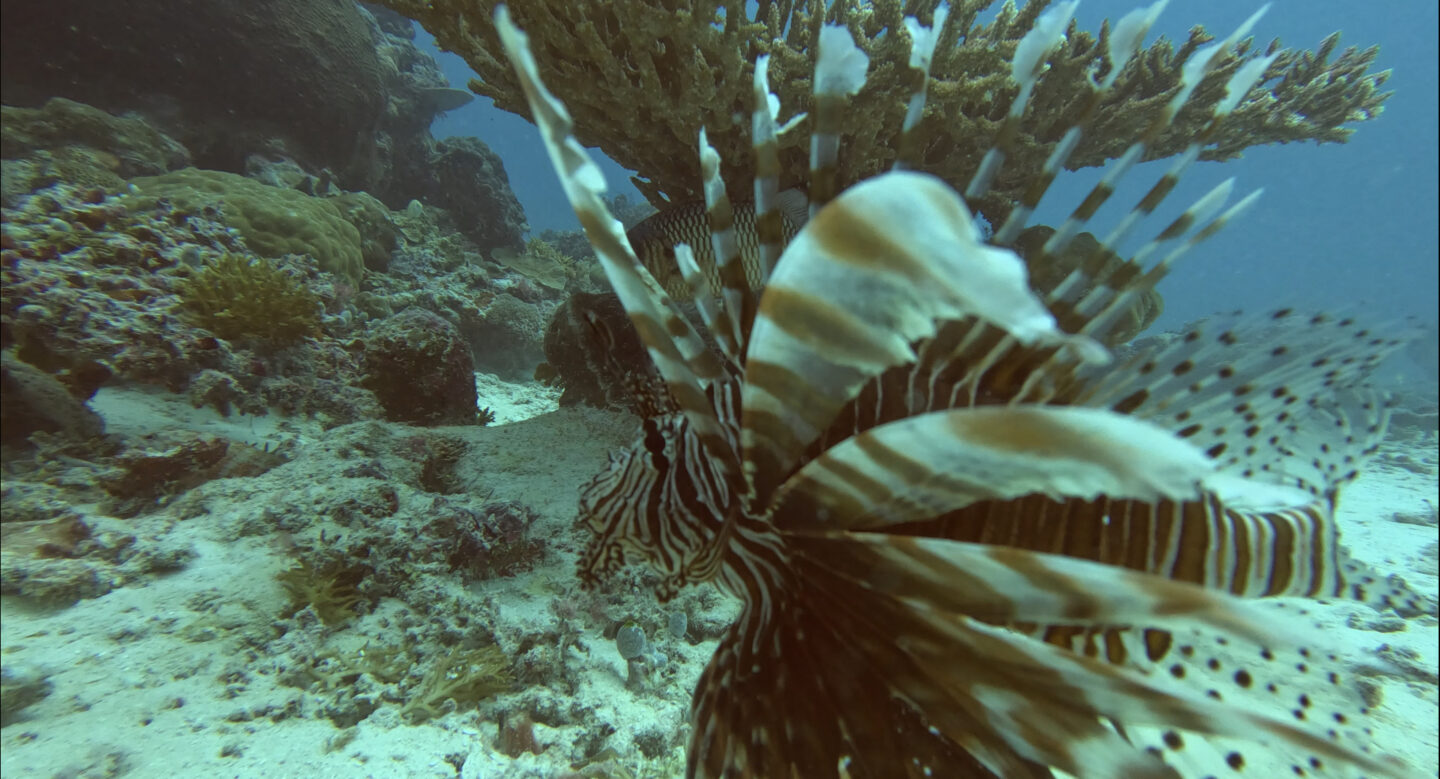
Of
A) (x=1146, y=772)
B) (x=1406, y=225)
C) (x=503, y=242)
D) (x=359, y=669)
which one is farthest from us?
(x=1406, y=225)

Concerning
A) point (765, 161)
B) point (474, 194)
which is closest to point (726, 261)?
point (765, 161)

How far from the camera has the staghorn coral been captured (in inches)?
163

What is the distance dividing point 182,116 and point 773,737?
12390 millimetres

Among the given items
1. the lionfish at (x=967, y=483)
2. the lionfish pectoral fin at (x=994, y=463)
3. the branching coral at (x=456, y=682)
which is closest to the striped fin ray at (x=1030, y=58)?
the lionfish at (x=967, y=483)

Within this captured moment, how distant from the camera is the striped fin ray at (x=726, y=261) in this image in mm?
1456

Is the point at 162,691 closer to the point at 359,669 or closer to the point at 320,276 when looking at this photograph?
the point at 359,669

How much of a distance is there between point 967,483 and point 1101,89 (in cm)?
131

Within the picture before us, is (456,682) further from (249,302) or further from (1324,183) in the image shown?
(1324,183)

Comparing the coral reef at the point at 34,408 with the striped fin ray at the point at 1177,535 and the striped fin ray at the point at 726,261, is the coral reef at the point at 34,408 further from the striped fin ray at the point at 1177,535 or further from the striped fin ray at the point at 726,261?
the striped fin ray at the point at 1177,535

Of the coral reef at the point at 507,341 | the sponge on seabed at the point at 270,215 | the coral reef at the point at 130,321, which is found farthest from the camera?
the coral reef at the point at 507,341

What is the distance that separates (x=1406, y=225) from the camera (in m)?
91.4

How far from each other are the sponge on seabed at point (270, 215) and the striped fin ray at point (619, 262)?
6.36m

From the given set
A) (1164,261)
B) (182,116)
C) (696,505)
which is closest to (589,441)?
(696,505)

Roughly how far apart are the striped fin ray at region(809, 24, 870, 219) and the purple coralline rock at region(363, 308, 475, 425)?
160 inches
